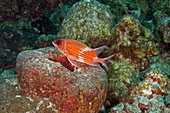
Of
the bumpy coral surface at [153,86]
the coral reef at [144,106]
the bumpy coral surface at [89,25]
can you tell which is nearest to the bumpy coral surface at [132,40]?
the bumpy coral surface at [89,25]

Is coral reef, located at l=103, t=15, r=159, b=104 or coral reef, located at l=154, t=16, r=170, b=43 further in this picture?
coral reef, located at l=154, t=16, r=170, b=43

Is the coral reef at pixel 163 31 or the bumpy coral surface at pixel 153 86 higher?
the coral reef at pixel 163 31

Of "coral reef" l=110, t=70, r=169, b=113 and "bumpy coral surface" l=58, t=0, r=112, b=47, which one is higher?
"bumpy coral surface" l=58, t=0, r=112, b=47

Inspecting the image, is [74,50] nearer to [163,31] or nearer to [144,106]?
[144,106]

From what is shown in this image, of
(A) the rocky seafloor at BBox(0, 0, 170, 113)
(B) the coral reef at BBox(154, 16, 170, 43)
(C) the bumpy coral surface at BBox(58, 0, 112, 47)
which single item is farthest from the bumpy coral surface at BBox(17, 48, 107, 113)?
(B) the coral reef at BBox(154, 16, 170, 43)

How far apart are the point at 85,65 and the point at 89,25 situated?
1.61m

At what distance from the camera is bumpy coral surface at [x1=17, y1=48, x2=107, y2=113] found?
2.55m

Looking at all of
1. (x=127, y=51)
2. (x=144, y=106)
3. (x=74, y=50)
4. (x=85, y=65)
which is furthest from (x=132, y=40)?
(x=74, y=50)

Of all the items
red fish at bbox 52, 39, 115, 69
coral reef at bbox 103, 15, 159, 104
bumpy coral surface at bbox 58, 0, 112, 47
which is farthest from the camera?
bumpy coral surface at bbox 58, 0, 112, 47

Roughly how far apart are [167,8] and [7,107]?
8.31 metres

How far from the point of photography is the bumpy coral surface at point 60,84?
255cm

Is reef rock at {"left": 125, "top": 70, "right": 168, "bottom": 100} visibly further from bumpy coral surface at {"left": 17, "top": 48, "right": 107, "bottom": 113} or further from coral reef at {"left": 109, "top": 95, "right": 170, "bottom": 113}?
bumpy coral surface at {"left": 17, "top": 48, "right": 107, "bottom": 113}

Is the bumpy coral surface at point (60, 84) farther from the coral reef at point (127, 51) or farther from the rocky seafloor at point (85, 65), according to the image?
the coral reef at point (127, 51)

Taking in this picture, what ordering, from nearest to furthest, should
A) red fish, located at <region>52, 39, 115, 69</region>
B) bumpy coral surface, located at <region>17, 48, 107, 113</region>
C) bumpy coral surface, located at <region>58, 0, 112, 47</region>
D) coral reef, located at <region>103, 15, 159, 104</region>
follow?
bumpy coral surface, located at <region>17, 48, 107, 113</region>
red fish, located at <region>52, 39, 115, 69</region>
coral reef, located at <region>103, 15, 159, 104</region>
bumpy coral surface, located at <region>58, 0, 112, 47</region>
